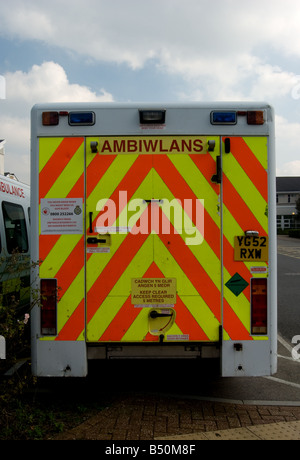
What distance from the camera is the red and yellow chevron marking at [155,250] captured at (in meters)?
3.97

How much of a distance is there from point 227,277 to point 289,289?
30.8 ft

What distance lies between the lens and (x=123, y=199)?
157 inches

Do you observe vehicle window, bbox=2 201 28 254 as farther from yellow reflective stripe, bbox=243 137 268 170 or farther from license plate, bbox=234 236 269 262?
yellow reflective stripe, bbox=243 137 268 170

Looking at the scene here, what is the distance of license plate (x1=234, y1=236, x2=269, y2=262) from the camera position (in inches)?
157

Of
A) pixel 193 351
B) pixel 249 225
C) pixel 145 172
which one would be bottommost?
pixel 193 351

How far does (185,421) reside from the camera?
13.2ft

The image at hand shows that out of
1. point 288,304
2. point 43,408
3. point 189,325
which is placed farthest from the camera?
point 288,304

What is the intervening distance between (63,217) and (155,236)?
85cm

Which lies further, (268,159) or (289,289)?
(289,289)

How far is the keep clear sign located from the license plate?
1423 mm

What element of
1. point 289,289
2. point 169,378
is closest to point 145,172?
point 169,378

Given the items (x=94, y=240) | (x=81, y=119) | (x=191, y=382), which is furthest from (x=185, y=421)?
(x=81, y=119)

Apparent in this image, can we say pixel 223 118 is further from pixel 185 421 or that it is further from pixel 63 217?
pixel 185 421

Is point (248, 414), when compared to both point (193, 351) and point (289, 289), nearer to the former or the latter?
point (193, 351)
